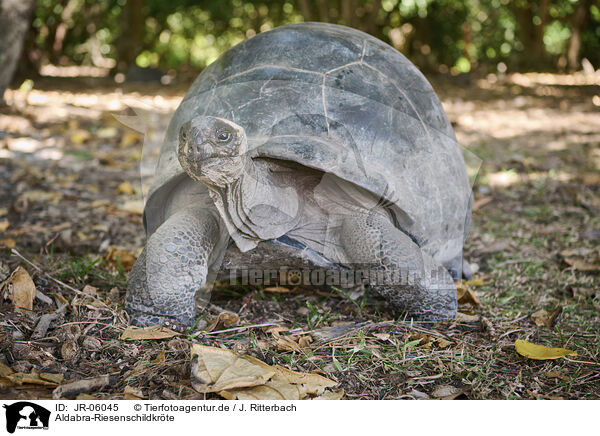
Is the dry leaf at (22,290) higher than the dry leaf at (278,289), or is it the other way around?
the dry leaf at (22,290)

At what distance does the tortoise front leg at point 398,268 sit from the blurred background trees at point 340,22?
31.1 ft

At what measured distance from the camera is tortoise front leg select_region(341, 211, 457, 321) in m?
2.44

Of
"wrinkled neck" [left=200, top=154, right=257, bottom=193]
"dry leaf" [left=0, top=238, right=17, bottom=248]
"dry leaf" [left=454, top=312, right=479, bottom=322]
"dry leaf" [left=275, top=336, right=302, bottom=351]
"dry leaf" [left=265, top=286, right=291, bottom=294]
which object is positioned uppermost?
"wrinkled neck" [left=200, top=154, right=257, bottom=193]

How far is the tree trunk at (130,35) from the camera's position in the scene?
12758mm

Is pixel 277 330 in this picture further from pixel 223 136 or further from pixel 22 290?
pixel 22 290

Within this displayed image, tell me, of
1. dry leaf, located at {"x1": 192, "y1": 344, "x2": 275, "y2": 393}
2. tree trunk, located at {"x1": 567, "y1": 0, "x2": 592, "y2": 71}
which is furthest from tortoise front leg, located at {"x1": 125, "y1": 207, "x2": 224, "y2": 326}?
tree trunk, located at {"x1": 567, "y1": 0, "x2": 592, "y2": 71}

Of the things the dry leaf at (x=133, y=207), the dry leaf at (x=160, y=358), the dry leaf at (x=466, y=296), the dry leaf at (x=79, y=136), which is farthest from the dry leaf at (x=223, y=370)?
the dry leaf at (x=79, y=136)

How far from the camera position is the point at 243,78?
2818 millimetres

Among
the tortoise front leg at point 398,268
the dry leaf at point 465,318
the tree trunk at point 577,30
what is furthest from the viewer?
the tree trunk at point 577,30

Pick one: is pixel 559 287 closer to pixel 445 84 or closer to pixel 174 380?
pixel 174 380

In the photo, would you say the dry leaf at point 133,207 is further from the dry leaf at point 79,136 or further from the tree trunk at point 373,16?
the tree trunk at point 373,16

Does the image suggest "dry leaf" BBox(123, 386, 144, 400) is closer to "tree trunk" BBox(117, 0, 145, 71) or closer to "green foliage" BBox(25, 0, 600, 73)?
"green foliage" BBox(25, 0, 600, 73)
